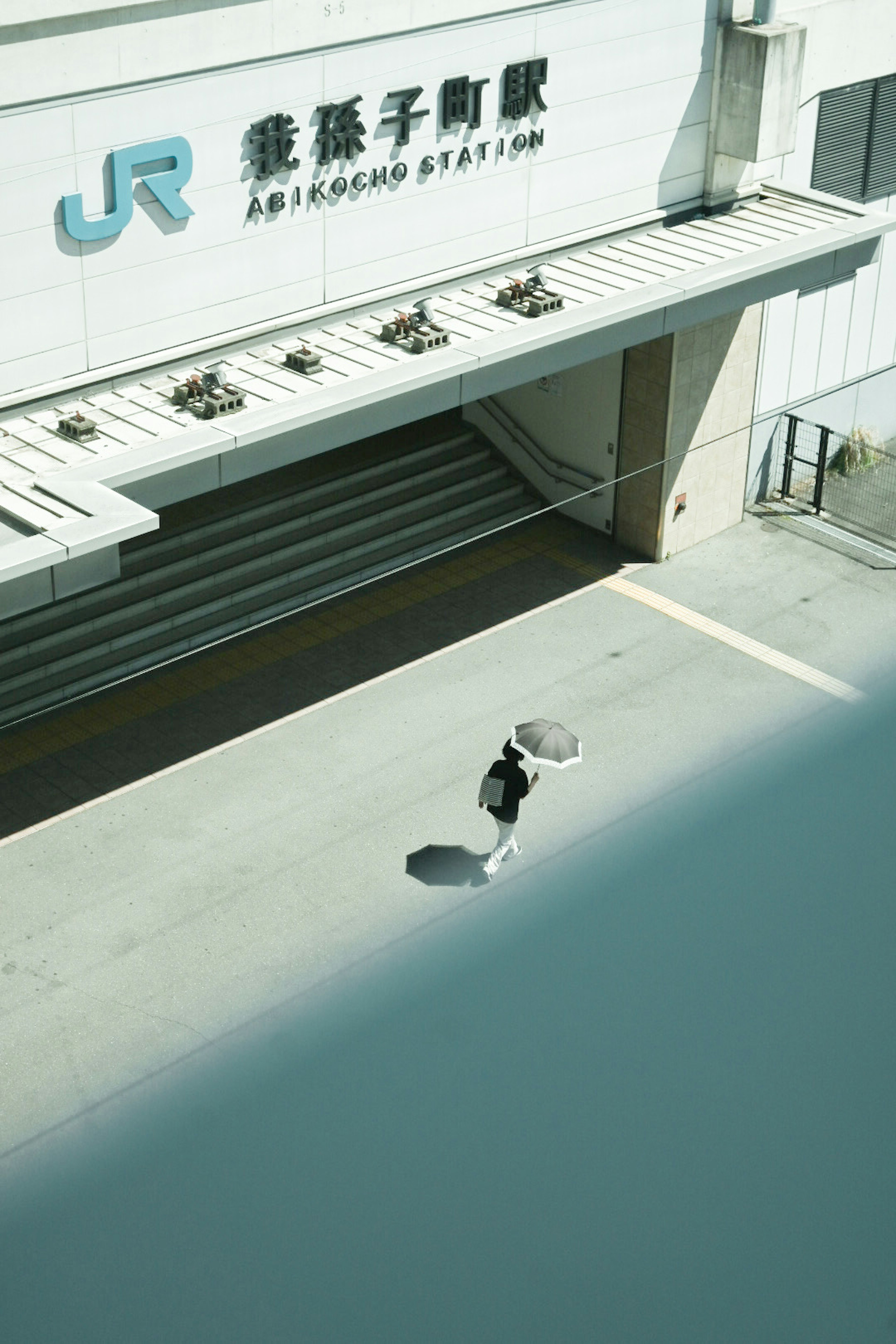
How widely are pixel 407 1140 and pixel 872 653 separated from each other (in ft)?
32.1

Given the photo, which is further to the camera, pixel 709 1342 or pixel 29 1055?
pixel 29 1055

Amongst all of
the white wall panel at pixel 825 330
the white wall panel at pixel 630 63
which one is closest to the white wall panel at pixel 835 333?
the white wall panel at pixel 825 330

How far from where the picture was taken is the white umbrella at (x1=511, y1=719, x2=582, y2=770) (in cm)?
1530

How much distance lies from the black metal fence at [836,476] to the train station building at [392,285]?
39cm

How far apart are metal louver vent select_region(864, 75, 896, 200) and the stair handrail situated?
5.97m

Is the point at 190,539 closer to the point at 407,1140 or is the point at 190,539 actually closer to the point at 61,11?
the point at 61,11

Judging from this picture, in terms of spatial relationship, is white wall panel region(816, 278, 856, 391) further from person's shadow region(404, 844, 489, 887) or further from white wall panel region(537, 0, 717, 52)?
person's shadow region(404, 844, 489, 887)

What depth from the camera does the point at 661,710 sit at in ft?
61.2

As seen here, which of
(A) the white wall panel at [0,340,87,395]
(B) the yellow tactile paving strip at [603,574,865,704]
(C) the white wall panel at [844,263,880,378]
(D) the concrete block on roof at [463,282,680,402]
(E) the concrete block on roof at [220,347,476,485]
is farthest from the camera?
(C) the white wall panel at [844,263,880,378]

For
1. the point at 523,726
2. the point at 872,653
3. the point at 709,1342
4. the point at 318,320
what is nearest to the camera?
the point at 709,1342

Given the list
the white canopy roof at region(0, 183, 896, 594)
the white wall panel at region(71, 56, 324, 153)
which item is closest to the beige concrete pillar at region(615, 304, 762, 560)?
the white canopy roof at region(0, 183, 896, 594)

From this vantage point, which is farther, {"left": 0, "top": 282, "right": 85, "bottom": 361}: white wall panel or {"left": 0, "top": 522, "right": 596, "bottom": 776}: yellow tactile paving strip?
{"left": 0, "top": 522, "right": 596, "bottom": 776}: yellow tactile paving strip

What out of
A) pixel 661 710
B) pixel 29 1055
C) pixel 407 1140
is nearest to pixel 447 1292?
pixel 407 1140

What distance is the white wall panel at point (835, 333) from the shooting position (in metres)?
23.4
